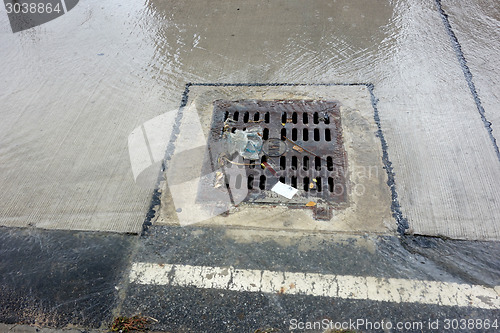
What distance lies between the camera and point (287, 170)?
91.4 inches

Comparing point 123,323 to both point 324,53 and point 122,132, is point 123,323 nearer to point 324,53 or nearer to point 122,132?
point 122,132

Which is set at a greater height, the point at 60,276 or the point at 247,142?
the point at 247,142

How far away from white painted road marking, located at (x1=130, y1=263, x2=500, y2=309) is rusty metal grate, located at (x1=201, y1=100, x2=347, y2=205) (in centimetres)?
48

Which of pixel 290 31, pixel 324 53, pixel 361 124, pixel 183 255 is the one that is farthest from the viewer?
pixel 290 31

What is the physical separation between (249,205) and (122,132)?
1.22 metres

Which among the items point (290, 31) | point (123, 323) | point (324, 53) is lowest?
point (123, 323)

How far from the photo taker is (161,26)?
12.1 ft

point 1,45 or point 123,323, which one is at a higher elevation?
point 1,45

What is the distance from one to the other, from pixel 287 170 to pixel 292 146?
0.73ft

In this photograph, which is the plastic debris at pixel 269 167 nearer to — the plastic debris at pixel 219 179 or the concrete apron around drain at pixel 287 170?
the concrete apron around drain at pixel 287 170

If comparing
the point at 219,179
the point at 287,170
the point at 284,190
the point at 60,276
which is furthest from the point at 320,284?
the point at 60,276

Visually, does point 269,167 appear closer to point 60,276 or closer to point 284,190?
point 284,190

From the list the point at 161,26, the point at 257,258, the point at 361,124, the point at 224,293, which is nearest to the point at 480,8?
the point at 361,124

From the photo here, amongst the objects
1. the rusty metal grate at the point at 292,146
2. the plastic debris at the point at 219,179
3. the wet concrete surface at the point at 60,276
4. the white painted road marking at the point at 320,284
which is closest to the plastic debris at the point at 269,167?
the rusty metal grate at the point at 292,146
